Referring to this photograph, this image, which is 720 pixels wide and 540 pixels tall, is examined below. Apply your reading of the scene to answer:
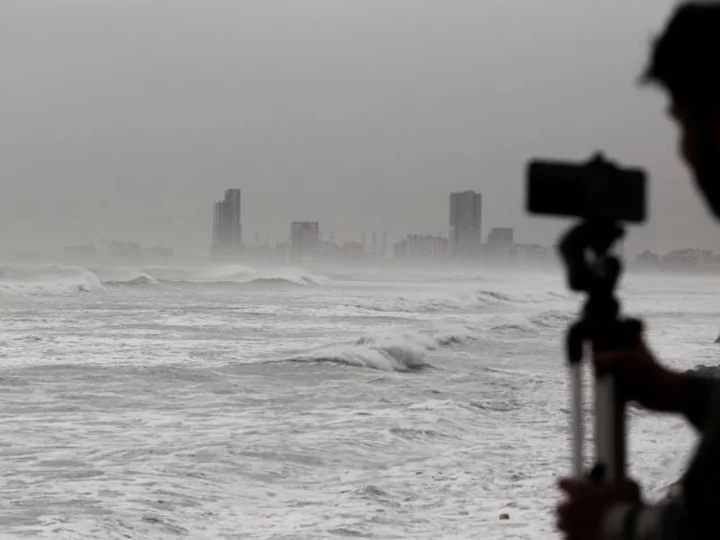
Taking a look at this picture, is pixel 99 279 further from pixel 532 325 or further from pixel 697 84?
pixel 697 84

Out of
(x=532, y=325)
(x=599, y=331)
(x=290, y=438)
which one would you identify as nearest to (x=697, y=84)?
(x=599, y=331)

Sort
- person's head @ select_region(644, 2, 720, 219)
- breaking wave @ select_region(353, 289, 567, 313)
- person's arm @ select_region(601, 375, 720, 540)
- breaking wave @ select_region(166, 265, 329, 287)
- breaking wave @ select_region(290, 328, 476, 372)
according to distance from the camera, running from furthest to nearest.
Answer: breaking wave @ select_region(166, 265, 329, 287), breaking wave @ select_region(353, 289, 567, 313), breaking wave @ select_region(290, 328, 476, 372), person's head @ select_region(644, 2, 720, 219), person's arm @ select_region(601, 375, 720, 540)

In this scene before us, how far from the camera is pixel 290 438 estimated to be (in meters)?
9.21

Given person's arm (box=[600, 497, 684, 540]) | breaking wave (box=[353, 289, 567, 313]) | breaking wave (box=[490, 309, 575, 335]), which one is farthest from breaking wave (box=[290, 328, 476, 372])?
breaking wave (box=[353, 289, 567, 313])

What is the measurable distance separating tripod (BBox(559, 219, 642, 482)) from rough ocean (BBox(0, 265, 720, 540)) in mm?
4637

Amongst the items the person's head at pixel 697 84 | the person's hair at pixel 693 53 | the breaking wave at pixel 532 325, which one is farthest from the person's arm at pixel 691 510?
the breaking wave at pixel 532 325

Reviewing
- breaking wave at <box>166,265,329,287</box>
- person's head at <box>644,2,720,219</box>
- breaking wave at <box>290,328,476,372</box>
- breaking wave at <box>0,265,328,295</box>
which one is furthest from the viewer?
breaking wave at <box>166,265,329,287</box>

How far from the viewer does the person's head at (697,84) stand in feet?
4.43

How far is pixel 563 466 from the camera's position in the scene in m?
8.09

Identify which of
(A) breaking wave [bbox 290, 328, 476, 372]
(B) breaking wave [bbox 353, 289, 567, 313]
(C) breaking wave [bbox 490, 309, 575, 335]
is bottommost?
(B) breaking wave [bbox 353, 289, 567, 313]

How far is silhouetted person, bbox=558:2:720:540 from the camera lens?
4.10ft

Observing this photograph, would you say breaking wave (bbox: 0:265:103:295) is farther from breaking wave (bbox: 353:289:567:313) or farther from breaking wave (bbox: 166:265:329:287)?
breaking wave (bbox: 353:289:567:313)

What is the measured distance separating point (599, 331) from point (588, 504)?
336mm

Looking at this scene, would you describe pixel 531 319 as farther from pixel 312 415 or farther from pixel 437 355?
pixel 312 415
